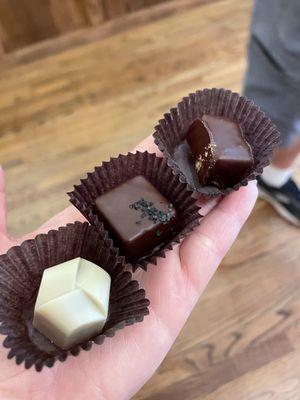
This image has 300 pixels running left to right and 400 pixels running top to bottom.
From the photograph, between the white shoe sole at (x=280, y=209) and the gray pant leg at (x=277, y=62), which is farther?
the white shoe sole at (x=280, y=209)

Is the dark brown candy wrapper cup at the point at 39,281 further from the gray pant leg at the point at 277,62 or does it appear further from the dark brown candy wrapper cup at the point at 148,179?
the gray pant leg at the point at 277,62

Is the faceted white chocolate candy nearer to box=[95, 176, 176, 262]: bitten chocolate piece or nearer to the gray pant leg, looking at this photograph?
box=[95, 176, 176, 262]: bitten chocolate piece

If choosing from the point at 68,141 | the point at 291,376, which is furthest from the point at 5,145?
the point at 291,376

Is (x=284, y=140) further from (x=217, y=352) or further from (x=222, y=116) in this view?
(x=217, y=352)

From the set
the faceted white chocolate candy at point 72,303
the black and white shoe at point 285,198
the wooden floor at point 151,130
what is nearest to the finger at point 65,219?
the faceted white chocolate candy at point 72,303

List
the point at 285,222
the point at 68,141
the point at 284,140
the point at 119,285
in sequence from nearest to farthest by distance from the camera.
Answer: the point at 119,285
the point at 284,140
the point at 285,222
the point at 68,141

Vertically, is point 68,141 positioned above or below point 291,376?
above
